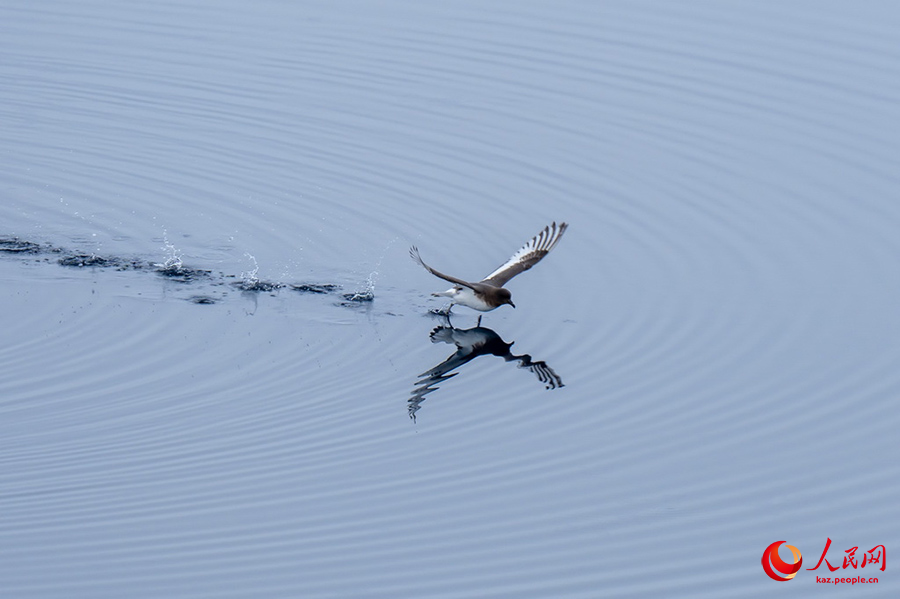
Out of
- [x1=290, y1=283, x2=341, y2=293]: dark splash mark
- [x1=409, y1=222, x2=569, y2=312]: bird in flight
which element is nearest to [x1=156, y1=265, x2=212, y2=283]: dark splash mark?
[x1=290, y1=283, x2=341, y2=293]: dark splash mark

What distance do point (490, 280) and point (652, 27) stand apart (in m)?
15.0

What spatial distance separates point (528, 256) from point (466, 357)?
2.78m

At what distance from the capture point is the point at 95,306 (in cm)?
1855

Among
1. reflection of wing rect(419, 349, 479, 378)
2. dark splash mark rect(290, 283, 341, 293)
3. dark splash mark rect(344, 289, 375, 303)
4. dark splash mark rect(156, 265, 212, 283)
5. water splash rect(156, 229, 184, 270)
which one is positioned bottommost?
reflection of wing rect(419, 349, 479, 378)

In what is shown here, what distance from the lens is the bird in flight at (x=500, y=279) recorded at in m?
18.3

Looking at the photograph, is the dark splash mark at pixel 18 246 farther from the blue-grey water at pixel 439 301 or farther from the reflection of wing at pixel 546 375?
the reflection of wing at pixel 546 375

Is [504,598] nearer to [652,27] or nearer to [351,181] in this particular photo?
[351,181]

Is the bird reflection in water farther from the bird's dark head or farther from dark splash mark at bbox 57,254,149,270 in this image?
dark splash mark at bbox 57,254,149,270

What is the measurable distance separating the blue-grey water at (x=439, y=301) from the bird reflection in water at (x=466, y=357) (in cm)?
9

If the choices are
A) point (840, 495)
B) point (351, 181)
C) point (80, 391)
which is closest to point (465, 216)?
point (351, 181)

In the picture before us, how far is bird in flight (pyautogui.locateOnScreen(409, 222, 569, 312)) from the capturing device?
1833 cm

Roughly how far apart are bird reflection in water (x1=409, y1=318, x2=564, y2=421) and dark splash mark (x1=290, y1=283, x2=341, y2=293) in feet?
6.04

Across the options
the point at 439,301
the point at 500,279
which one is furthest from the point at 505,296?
A: the point at 439,301

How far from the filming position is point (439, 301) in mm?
19438
